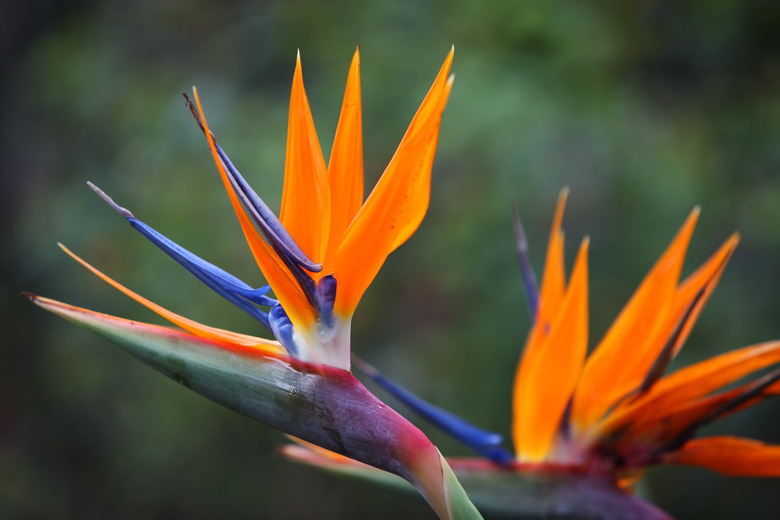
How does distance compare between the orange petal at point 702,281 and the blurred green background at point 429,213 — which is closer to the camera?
the orange petal at point 702,281

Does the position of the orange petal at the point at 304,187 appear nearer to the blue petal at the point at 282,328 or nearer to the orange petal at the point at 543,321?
the blue petal at the point at 282,328

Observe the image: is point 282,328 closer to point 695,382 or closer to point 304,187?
point 304,187

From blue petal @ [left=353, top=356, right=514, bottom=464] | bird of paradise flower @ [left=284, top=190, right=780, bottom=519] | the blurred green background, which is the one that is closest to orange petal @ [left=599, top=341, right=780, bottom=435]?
bird of paradise flower @ [left=284, top=190, right=780, bottom=519]

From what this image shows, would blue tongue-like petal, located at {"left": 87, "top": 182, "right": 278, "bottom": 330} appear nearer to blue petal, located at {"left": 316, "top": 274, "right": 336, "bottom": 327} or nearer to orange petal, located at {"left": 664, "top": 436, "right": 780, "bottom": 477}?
blue petal, located at {"left": 316, "top": 274, "right": 336, "bottom": 327}

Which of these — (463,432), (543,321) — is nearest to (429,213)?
(543,321)

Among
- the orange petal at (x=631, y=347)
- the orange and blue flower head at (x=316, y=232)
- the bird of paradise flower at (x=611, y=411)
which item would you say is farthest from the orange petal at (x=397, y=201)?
the orange petal at (x=631, y=347)

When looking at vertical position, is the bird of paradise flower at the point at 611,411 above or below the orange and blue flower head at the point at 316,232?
below
